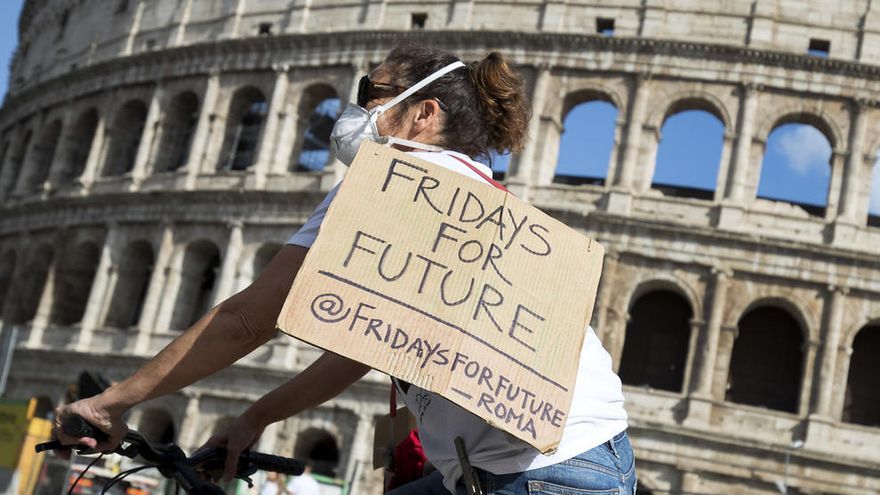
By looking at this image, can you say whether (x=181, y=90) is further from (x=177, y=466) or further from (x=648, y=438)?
(x=177, y=466)

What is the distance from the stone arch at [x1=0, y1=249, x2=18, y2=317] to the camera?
105 ft

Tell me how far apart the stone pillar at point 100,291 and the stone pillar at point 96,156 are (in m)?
2.20

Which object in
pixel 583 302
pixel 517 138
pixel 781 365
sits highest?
pixel 781 365

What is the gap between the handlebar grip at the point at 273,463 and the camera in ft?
10.1

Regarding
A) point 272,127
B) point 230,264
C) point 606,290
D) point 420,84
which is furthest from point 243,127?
point 420,84

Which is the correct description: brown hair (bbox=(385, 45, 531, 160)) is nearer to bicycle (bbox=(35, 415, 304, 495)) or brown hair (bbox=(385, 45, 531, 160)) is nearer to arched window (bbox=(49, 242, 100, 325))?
bicycle (bbox=(35, 415, 304, 495))

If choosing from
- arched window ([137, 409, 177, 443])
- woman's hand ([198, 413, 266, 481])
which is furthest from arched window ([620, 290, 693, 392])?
woman's hand ([198, 413, 266, 481])

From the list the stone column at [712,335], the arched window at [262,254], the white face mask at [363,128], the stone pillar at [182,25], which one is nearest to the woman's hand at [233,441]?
the white face mask at [363,128]

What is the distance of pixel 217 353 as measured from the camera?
7.77 feet

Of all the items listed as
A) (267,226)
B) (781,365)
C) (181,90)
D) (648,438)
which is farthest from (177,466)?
(181,90)

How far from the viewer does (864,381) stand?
2295cm

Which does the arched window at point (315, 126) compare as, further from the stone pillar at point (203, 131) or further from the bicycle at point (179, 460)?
the bicycle at point (179, 460)

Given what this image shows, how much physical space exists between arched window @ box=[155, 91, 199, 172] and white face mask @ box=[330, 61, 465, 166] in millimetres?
26588

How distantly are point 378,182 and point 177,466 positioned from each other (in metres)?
0.79
